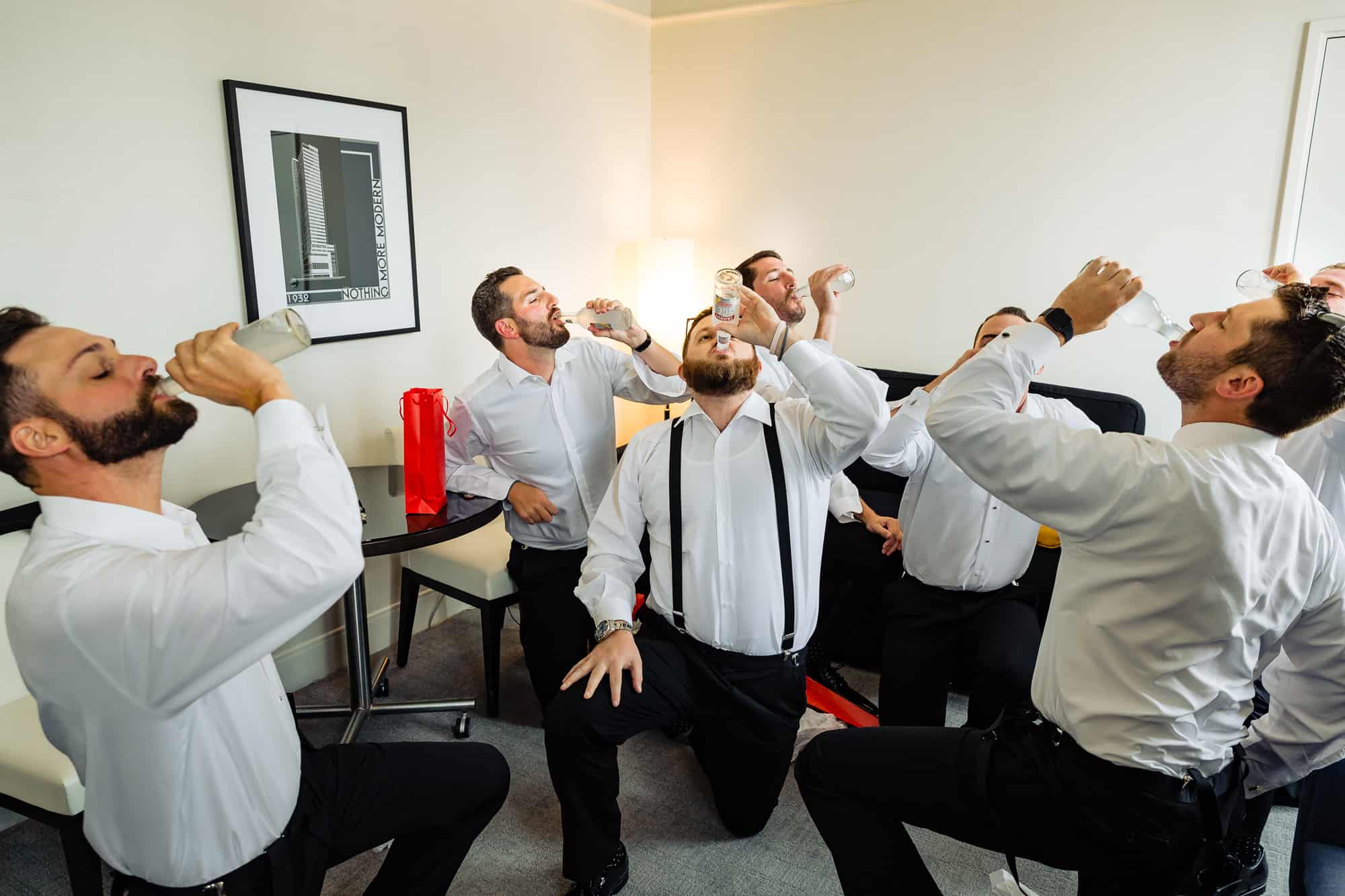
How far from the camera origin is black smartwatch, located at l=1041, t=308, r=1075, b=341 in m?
1.62

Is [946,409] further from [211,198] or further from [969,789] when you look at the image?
[211,198]

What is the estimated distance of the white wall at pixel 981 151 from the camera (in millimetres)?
3396

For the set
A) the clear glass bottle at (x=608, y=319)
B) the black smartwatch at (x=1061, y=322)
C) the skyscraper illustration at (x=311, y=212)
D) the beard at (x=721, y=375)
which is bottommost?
the beard at (x=721, y=375)

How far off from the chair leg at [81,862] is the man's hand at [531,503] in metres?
1.35

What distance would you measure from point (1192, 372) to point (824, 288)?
1.20 m

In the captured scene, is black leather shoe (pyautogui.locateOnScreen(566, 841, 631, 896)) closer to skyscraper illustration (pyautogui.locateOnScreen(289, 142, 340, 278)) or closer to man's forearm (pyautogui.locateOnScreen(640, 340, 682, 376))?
man's forearm (pyautogui.locateOnScreen(640, 340, 682, 376))

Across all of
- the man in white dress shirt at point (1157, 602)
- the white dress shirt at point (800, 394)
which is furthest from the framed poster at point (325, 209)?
the man in white dress shirt at point (1157, 602)

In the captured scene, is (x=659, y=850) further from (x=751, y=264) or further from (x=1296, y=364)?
(x=751, y=264)

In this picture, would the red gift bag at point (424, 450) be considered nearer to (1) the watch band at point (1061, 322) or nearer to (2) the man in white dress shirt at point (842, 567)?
(2) the man in white dress shirt at point (842, 567)

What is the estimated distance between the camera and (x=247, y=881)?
57.3 inches

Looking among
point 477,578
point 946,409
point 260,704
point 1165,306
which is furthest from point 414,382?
point 1165,306

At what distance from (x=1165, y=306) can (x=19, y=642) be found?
389cm

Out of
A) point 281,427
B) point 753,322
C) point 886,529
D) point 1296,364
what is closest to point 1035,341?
point 1296,364

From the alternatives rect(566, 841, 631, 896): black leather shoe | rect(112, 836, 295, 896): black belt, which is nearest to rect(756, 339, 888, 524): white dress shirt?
rect(566, 841, 631, 896): black leather shoe
